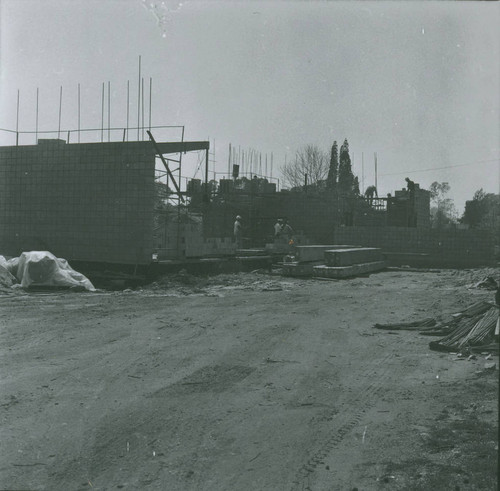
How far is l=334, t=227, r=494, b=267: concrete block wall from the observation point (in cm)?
2288

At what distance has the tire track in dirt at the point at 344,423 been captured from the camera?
366 cm

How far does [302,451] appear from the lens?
13.2 ft

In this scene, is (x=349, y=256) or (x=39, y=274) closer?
(x=39, y=274)

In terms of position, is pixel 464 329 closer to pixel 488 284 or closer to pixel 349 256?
pixel 488 284

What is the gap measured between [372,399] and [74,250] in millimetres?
11826

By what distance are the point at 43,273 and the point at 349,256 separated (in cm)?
1002

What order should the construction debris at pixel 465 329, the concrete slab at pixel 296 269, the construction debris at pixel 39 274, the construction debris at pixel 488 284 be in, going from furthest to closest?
the concrete slab at pixel 296 269 → the construction debris at pixel 488 284 → the construction debris at pixel 39 274 → the construction debris at pixel 465 329

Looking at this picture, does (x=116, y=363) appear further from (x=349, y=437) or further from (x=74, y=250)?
(x=74, y=250)

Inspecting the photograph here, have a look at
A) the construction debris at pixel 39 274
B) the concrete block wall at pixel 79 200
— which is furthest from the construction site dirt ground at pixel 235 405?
the concrete block wall at pixel 79 200

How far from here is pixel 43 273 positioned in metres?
12.6

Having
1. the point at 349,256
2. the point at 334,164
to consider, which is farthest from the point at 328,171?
the point at 349,256

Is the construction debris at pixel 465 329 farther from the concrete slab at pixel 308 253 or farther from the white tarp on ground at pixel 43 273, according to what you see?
the concrete slab at pixel 308 253

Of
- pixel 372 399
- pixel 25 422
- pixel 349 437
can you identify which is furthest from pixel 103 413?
pixel 372 399

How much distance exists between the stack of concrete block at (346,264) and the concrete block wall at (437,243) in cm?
348
